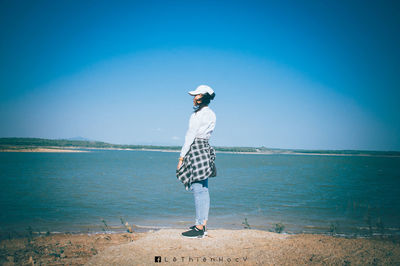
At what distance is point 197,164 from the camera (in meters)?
3.63

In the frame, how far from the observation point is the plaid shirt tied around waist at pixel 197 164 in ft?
11.8

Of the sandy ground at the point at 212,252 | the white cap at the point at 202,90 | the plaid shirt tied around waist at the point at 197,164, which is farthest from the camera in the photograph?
the white cap at the point at 202,90

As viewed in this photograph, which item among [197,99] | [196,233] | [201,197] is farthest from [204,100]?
[196,233]

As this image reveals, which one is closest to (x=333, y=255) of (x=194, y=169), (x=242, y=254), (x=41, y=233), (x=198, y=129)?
(x=242, y=254)

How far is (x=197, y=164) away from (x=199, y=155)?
0.13m

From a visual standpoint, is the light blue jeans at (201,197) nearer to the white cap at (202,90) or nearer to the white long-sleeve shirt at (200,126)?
the white long-sleeve shirt at (200,126)

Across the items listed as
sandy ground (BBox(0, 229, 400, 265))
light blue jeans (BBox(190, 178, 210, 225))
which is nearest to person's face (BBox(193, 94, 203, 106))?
light blue jeans (BBox(190, 178, 210, 225))

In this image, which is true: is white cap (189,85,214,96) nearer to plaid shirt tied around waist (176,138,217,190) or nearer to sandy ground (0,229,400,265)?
plaid shirt tied around waist (176,138,217,190)

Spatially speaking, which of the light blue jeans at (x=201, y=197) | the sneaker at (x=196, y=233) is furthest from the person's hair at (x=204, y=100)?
the sneaker at (x=196, y=233)

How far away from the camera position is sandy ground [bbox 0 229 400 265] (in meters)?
3.11

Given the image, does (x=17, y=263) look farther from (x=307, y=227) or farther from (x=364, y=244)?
(x=307, y=227)

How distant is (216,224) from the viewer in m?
7.21

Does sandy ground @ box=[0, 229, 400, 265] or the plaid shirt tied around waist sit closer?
sandy ground @ box=[0, 229, 400, 265]

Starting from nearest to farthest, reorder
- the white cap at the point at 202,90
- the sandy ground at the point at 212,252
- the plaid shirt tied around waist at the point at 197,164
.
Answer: the sandy ground at the point at 212,252
the plaid shirt tied around waist at the point at 197,164
the white cap at the point at 202,90
